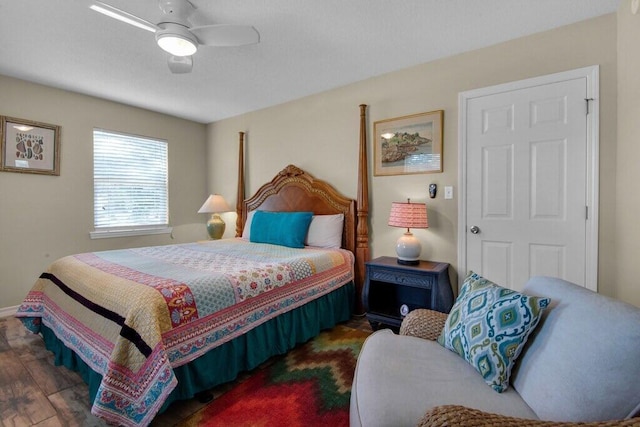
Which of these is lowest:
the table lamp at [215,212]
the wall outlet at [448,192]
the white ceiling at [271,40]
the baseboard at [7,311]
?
the baseboard at [7,311]

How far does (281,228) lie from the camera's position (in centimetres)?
323

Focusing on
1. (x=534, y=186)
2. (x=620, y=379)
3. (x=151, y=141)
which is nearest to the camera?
(x=620, y=379)

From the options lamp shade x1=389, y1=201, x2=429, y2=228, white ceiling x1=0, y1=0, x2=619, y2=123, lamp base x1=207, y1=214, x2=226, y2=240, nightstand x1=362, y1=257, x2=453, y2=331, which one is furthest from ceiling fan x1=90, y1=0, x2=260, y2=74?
lamp base x1=207, y1=214, x2=226, y2=240

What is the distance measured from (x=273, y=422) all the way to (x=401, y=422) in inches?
35.3

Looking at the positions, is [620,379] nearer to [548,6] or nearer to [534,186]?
[534,186]

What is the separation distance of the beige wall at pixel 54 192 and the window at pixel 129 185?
0.29 feet

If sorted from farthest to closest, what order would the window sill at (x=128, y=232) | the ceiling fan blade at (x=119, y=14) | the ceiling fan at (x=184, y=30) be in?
the window sill at (x=128, y=232) < the ceiling fan at (x=184, y=30) < the ceiling fan blade at (x=119, y=14)

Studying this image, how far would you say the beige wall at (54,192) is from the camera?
9.97 feet

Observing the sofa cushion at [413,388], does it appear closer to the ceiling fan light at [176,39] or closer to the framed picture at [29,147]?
the ceiling fan light at [176,39]

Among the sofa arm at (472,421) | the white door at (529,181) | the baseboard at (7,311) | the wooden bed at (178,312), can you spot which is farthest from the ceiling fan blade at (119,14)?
the baseboard at (7,311)

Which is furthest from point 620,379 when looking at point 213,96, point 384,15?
point 213,96

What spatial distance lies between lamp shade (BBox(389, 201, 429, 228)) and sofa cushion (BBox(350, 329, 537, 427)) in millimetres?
1259

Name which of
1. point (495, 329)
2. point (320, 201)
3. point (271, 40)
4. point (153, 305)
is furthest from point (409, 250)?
point (271, 40)

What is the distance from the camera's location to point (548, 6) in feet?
6.48
